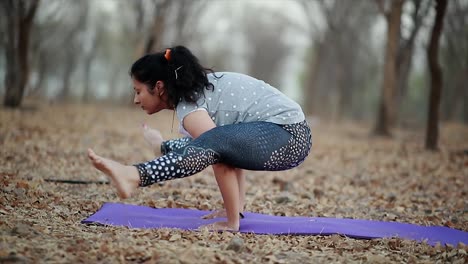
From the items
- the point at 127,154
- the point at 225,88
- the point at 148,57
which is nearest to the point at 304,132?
the point at 225,88

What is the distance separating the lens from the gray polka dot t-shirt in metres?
3.17

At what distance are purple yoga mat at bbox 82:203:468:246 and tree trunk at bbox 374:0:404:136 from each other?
25.8ft

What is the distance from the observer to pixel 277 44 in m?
32.1

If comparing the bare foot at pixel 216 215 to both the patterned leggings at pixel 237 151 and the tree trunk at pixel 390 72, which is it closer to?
the patterned leggings at pixel 237 151

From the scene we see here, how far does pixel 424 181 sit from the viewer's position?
234 inches

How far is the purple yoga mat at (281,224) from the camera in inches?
126

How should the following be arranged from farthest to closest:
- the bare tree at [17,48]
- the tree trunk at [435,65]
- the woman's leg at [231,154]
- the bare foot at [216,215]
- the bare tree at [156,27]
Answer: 1. the bare tree at [156,27]
2. the bare tree at [17,48]
3. the tree trunk at [435,65]
4. the bare foot at [216,215]
5. the woman's leg at [231,154]

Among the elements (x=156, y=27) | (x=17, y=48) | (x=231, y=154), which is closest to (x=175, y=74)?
(x=231, y=154)

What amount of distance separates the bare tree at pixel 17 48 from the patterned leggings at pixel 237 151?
8141 mm

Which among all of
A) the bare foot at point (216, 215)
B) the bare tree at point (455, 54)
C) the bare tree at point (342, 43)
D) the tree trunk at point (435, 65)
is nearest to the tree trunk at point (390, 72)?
the tree trunk at point (435, 65)

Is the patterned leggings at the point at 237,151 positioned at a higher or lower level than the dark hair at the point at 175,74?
lower

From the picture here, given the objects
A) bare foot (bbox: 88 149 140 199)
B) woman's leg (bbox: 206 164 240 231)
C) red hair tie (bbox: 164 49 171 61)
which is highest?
red hair tie (bbox: 164 49 171 61)

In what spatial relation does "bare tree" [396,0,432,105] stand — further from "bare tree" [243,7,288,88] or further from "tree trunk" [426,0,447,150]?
"bare tree" [243,7,288,88]

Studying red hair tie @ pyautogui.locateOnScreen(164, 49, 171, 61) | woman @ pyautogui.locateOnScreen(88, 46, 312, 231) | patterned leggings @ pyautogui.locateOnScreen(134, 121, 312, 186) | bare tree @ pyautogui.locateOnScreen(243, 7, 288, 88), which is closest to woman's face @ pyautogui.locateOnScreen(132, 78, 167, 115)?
woman @ pyautogui.locateOnScreen(88, 46, 312, 231)
